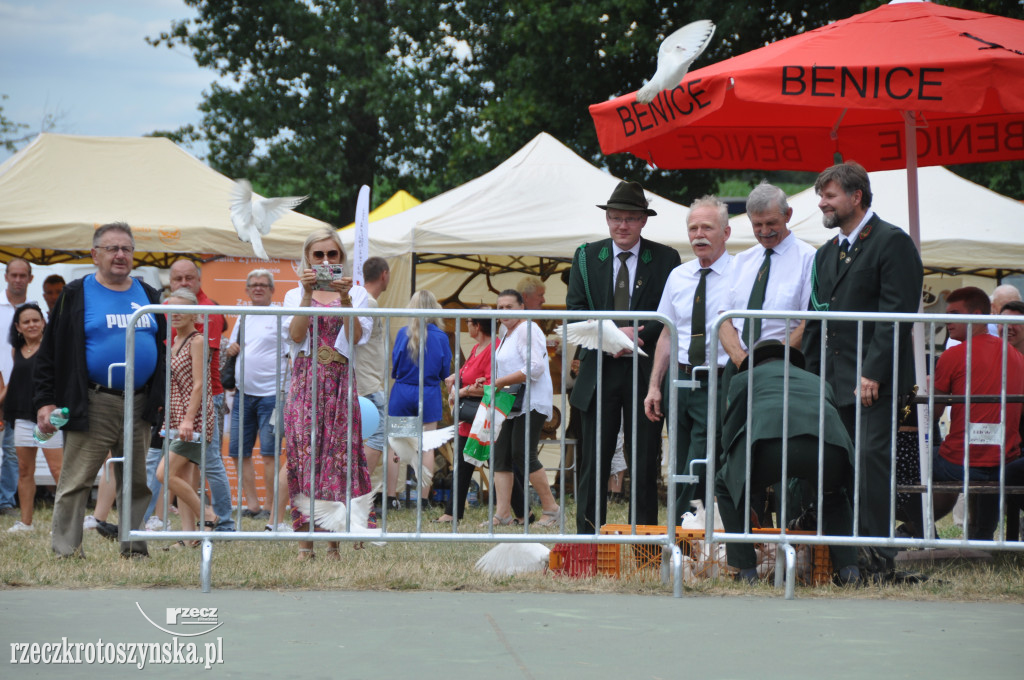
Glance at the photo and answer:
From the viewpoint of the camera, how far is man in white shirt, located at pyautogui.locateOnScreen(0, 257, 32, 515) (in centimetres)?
932

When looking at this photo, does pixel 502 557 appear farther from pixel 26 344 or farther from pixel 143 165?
pixel 143 165

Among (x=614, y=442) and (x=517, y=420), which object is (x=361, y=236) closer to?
(x=517, y=420)

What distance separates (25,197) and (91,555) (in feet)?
18.3

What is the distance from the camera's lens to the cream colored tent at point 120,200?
10359 mm

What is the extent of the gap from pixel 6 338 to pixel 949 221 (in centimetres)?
909

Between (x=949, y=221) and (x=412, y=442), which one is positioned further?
(x=949, y=221)

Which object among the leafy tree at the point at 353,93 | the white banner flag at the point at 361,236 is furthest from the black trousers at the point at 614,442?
the leafy tree at the point at 353,93

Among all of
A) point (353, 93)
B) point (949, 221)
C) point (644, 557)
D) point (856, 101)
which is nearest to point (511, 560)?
point (644, 557)

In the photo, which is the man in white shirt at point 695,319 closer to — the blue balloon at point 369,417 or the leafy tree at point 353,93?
the blue balloon at point 369,417

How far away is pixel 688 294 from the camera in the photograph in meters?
5.96

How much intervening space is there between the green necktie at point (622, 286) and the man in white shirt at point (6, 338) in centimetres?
529

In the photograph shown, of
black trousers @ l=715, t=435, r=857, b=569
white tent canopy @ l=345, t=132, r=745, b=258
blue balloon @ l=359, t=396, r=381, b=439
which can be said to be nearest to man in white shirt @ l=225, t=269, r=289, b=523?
blue balloon @ l=359, t=396, r=381, b=439

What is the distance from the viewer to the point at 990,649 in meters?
4.12

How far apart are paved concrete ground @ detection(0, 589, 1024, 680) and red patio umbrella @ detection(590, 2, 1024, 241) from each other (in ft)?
7.86
